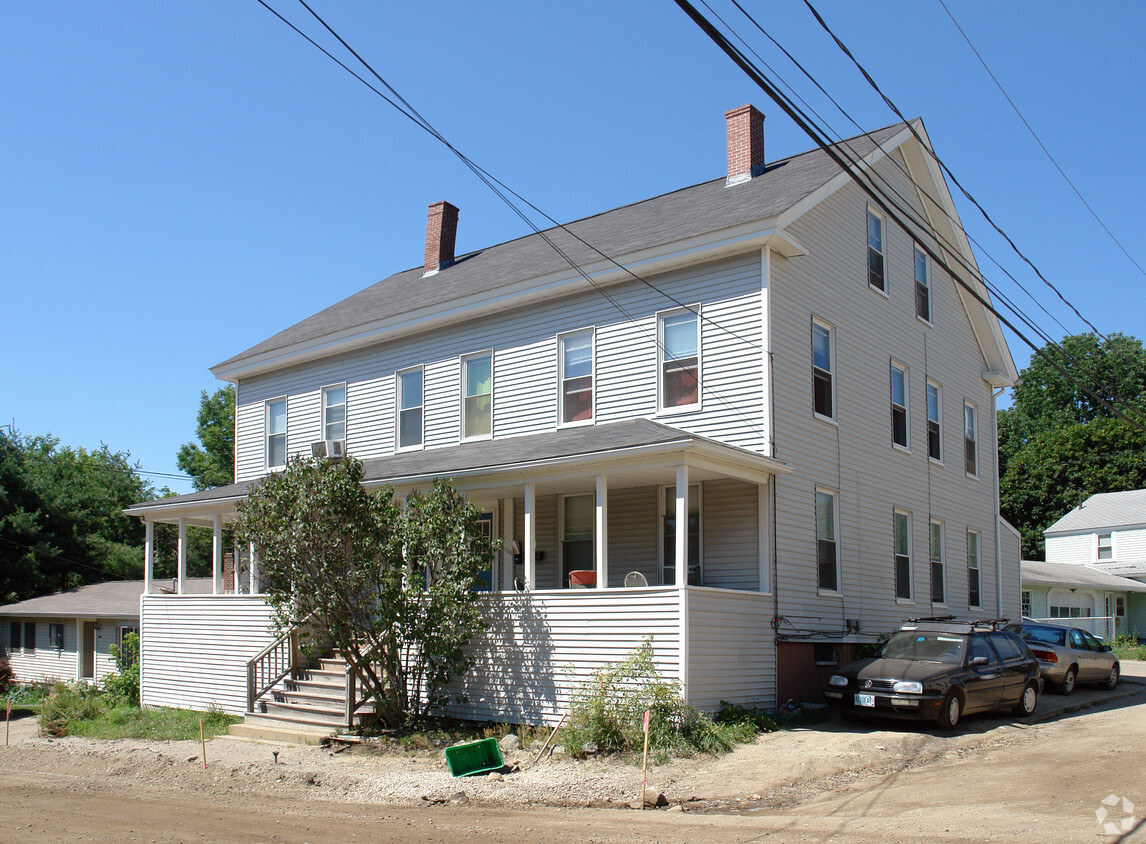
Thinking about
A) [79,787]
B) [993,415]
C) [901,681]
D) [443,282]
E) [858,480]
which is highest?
[443,282]

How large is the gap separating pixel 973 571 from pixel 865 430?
6.27 meters

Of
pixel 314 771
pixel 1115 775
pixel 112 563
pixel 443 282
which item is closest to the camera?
pixel 1115 775

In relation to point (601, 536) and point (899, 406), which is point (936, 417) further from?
point (601, 536)

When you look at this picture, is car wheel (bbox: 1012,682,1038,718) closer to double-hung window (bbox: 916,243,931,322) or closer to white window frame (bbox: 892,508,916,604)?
white window frame (bbox: 892,508,916,604)

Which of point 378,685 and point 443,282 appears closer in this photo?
point 378,685

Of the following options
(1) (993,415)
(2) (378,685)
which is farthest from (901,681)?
(1) (993,415)

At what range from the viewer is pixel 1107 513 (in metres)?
51.5

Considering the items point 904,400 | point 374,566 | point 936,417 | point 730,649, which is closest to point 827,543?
point 730,649

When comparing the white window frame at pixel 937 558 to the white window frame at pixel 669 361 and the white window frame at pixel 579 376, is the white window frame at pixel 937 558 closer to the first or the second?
the white window frame at pixel 669 361

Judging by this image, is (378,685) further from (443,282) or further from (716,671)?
(443,282)

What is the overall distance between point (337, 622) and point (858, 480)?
31.3 feet

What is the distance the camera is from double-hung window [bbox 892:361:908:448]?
20594 millimetres

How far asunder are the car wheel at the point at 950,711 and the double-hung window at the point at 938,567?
7230mm

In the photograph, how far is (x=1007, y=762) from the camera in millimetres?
12195
